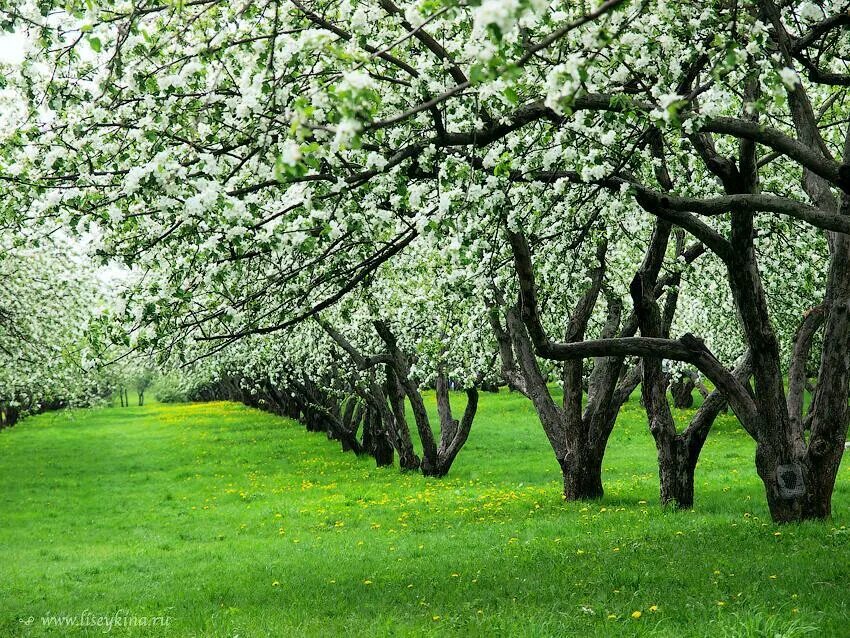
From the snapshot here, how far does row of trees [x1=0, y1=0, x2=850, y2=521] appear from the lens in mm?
6777

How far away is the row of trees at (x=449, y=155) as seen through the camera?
678cm

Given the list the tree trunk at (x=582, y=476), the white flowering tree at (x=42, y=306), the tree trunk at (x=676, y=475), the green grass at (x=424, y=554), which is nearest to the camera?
the green grass at (x=424, y=554)

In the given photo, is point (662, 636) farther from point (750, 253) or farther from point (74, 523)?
point (74, 523)

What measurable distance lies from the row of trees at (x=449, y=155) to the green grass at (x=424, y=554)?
265cm

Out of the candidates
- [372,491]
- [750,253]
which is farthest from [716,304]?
[372,491]

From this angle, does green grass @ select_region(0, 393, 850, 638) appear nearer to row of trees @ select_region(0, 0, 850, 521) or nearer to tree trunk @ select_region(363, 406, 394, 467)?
tree trunk @ select_region(363, 406, 394, 467)

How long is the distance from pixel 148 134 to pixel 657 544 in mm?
8697

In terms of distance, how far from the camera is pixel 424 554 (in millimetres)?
13320

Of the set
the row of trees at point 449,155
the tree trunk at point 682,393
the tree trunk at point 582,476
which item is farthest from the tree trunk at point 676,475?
the tree trunk at point 682,393

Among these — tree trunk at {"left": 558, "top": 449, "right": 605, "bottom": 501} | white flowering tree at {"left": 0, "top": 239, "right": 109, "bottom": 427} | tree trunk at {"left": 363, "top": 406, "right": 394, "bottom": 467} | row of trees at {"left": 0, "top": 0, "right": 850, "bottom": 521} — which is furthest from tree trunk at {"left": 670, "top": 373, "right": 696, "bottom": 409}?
row of trees at {"left": 0, "top": 0, "right": 850, "bottom": 521}

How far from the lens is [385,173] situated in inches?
334

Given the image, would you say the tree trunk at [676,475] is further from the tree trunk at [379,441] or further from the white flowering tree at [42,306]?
the tree trunk at [379,441]

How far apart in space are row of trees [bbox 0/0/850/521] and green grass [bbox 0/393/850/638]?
265 cm

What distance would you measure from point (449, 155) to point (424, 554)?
729 cm
